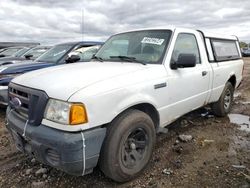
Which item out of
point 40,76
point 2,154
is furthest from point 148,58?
point 2,154

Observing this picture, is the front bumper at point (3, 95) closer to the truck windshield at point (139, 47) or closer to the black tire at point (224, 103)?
the truck windshield at point (139, 47)

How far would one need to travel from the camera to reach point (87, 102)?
2842mm

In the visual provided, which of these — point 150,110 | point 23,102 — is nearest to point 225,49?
point 150,110

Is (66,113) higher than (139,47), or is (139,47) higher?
(139,47)

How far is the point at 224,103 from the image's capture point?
6.14 metres

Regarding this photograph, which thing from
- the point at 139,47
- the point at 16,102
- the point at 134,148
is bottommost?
the point at 134,148

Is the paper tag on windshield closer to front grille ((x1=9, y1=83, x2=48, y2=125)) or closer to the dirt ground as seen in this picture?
the dirt ground

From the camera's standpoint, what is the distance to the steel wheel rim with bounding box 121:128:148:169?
3344mm

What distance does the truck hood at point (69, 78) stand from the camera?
2930mm

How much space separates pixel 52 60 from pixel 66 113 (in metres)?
4.39

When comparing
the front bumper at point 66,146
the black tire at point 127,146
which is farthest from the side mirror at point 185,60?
the front bumper at point 66,146

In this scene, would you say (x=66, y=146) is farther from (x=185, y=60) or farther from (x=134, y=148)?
(x=185, y=60)

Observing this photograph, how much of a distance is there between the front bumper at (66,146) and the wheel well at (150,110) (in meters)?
0.79

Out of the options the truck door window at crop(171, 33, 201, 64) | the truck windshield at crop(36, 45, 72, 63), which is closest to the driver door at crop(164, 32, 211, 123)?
the truck door window at crop(171, 33, 201, 64)
